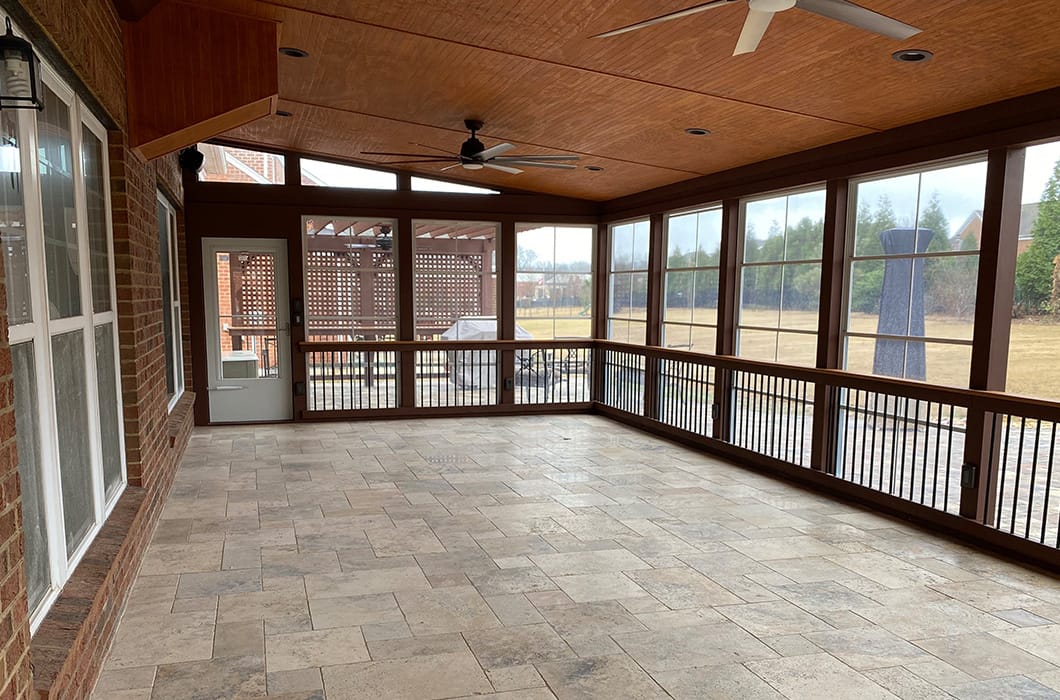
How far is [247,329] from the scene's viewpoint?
7.32 metres

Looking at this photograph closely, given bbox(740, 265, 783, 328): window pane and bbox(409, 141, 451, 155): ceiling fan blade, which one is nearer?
bbox(740, 265, 783, 328): window pane

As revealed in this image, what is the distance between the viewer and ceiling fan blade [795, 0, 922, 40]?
2.52 m

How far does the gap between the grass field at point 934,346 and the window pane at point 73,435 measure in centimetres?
469

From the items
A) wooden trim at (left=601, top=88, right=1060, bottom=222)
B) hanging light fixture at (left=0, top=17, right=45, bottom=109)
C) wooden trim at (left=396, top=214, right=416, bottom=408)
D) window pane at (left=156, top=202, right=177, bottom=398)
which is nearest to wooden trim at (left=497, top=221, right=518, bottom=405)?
wooden trim at (left=396, top=214, right=416, bottom=408)

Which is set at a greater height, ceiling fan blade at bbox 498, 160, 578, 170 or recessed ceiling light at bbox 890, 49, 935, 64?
recessed ceiling light at bbox 890, 49, 935, 64

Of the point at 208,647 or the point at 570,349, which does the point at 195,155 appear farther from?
the point at 208,647

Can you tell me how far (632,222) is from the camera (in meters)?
7.84

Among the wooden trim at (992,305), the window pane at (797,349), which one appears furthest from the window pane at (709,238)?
the wooden trim at (992,305)

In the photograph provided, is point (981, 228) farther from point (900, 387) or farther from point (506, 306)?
point (506, 306)

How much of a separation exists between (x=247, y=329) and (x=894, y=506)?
626 cm

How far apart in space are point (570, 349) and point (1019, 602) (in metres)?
5.48

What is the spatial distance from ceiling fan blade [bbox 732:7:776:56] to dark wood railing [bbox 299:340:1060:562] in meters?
2.45

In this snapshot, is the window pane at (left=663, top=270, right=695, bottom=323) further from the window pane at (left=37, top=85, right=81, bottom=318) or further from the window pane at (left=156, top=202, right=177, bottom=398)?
the window pane at (left=37, top=85, right=81, bottom=318)

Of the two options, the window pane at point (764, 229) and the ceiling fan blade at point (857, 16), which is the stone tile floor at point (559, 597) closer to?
Result: the window pane at point (764, 229)
